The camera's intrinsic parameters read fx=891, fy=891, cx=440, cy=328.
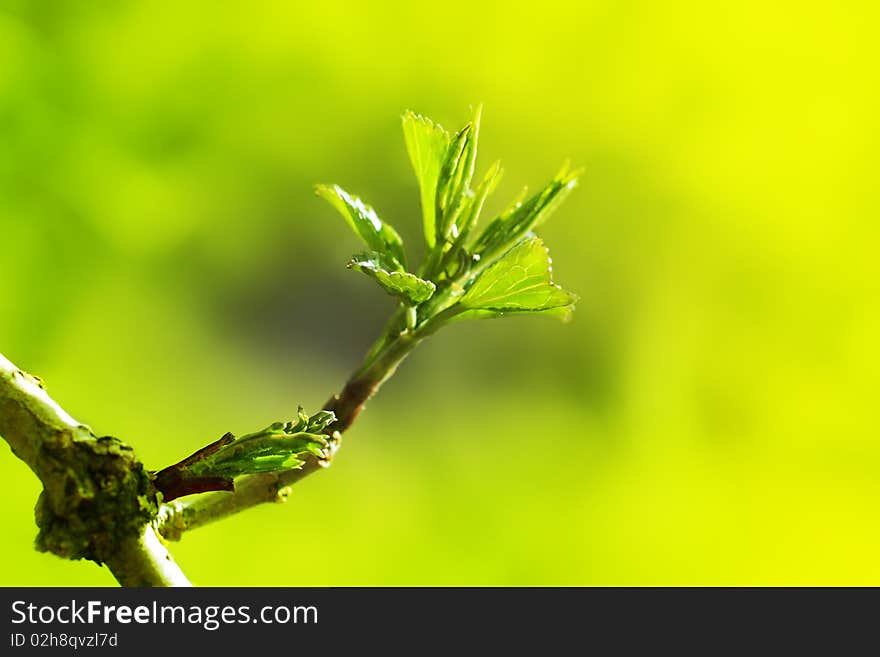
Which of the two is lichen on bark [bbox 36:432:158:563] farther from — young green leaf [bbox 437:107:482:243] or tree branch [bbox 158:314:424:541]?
young green leaf [bbox 437:107:482:243]

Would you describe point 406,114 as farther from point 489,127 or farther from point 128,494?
point 489,127

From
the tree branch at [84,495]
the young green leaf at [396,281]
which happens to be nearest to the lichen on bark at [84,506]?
the tree branch at [84,495]

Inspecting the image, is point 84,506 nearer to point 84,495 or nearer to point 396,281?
point 84,495

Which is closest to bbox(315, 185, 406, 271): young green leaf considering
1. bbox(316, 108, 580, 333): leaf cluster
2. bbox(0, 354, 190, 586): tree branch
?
bbox(316, 108, 580, 333): leaf cluster

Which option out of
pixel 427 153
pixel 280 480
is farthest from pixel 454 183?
pixel 280 480

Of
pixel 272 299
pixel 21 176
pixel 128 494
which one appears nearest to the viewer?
pixel 128 494

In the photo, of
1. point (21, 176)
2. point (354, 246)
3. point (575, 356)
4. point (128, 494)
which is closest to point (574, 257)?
point (575, 356)
